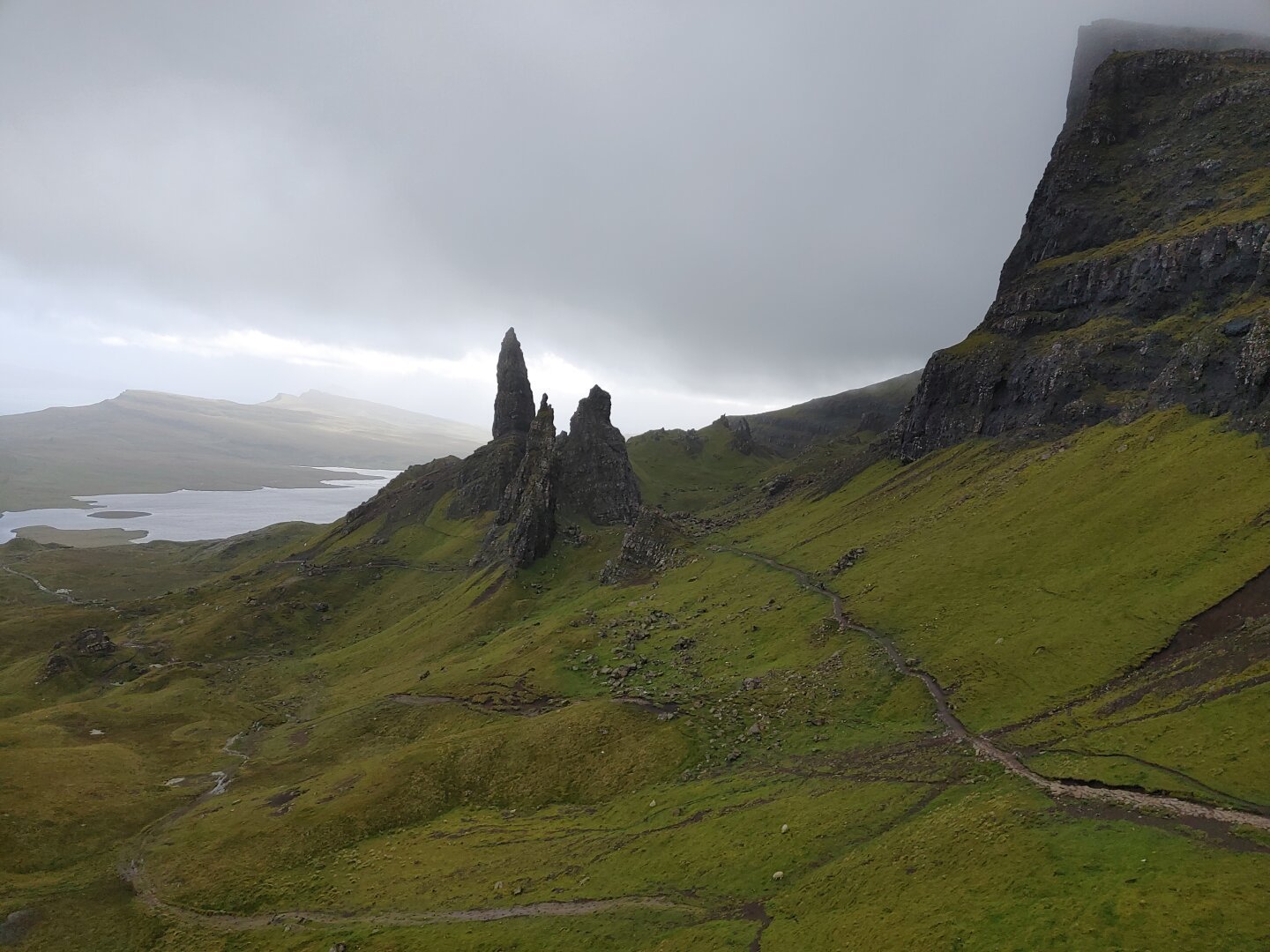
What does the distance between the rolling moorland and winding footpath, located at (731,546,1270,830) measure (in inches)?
11.5

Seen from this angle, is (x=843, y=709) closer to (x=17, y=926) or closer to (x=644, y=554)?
(x=17, y=926)

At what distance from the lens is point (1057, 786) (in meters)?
40.1

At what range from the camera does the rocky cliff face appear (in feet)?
329

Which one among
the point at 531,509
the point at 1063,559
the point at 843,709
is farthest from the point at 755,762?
the point at 531,509

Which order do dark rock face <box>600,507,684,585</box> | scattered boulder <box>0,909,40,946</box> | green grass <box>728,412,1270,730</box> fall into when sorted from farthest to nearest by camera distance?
dark rock face <box>600,507,684,585</box>
green grass <box>728,412,1270,730</box>
scattered boulder <box>0,909,40,946</box>

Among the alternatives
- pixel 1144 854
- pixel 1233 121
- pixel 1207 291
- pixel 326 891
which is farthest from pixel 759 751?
pixel 1233 121

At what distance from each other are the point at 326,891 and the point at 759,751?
41.0 metres

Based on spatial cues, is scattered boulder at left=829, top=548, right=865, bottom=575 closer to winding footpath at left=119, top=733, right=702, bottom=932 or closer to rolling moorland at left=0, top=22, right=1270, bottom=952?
rolling moorland at left=0, top=22, right=1270, bottom=952

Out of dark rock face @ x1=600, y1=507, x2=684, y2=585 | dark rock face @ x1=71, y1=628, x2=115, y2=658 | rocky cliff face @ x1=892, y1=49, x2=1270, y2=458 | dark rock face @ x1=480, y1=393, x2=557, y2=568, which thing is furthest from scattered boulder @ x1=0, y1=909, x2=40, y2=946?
rocky cliff face @ x1=892, y1=49, x2=1270, y2=458

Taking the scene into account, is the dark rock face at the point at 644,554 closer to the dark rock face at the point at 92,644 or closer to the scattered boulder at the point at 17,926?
the scattered boulder at the point at 17,926

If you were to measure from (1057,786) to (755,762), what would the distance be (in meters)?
25.1

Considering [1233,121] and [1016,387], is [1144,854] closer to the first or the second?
[1016,387]

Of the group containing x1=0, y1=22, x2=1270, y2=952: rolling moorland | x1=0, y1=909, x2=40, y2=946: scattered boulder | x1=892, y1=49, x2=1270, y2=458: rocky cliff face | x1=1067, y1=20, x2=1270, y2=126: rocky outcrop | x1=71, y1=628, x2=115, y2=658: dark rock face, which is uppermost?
x1=1067, y1=20, x2=1270, y2=126: rocky outcrop

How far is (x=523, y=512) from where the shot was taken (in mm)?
157500
